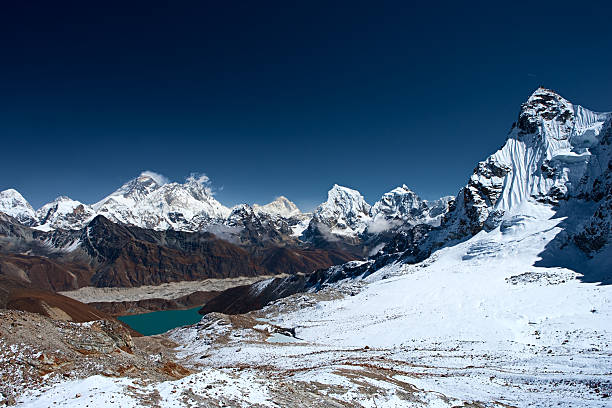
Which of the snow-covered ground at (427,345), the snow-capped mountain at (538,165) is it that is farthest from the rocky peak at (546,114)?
the snow-covered ground at (427,345)

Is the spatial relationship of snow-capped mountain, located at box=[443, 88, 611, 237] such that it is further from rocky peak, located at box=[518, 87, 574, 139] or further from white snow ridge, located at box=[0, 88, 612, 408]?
white snow ridge, located at box=[0, 88, 612, 408]

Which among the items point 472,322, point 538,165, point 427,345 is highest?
point 538,165

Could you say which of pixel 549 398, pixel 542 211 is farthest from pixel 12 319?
Answer: pixel 542 211

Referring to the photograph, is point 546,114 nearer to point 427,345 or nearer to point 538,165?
point 538,165

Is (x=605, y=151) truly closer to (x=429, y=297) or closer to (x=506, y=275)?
(x=506, y=275)

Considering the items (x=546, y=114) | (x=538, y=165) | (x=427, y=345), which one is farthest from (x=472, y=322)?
(x=546, y=114)

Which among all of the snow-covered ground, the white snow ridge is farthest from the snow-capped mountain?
the snow-covered ground

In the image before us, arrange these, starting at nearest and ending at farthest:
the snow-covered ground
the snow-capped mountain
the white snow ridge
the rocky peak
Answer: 1. the snow-covered ground
2. the white snow ridge
3. the snow-capped mountain
4. the rocky peak

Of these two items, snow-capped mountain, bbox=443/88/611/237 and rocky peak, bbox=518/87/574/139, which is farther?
rocky peak, bbox=518/87/574/139
